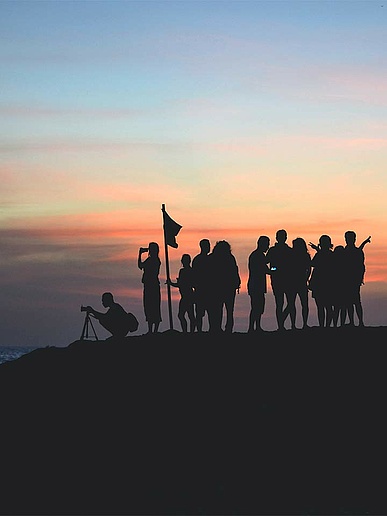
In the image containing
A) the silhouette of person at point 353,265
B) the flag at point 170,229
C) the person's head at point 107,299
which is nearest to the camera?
the silhouette of person at point 353,265

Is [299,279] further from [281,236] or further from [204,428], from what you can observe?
[204,428]

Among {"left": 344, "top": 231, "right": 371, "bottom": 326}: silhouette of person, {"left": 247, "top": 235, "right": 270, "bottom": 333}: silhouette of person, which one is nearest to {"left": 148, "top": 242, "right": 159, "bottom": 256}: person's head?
{"left": 247, "top": 235, "right": 270, "bottom": 333}: silhouette of person

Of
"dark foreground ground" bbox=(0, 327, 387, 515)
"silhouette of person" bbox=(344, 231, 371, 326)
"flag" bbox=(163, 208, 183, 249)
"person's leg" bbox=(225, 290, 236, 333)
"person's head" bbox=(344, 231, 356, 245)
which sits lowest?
"dark foreground ground" bbox=(0, 327, 387, 515)

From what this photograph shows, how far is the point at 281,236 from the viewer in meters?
30.5

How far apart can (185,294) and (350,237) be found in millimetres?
4692

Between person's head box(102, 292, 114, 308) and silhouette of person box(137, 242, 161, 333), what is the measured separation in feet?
3.26

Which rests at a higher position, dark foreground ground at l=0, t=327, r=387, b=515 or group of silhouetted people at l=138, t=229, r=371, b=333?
group of silhouetted people at l=138, t=229, r=371, b=333

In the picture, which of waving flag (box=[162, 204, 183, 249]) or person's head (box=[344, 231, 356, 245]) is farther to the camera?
waving flag (box=[162, 204, 183, 249])

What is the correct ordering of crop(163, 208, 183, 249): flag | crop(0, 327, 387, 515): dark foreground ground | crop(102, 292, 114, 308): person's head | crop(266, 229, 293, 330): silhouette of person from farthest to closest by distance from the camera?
crop(163, 208, 183, 249): flag
crop(102, 292, 114, 308): person's head
crop(266, 229, 293, 330): silhouette of person
crop(0, 327, 387, 515): dark foreground ground

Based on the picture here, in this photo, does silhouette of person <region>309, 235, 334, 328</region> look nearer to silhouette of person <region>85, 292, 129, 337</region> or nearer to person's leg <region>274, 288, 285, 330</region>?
person's leg <region>274, 288, 285, 330</region>

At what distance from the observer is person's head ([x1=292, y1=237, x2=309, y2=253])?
30.8 m

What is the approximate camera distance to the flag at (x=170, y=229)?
115 ft

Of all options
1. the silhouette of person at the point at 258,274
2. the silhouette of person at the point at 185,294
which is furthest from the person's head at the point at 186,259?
the silhouette of person at the point at 258,274

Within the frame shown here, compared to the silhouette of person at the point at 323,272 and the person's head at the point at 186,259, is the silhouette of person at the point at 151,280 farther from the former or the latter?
the silhouette of person at the point at 323,272
